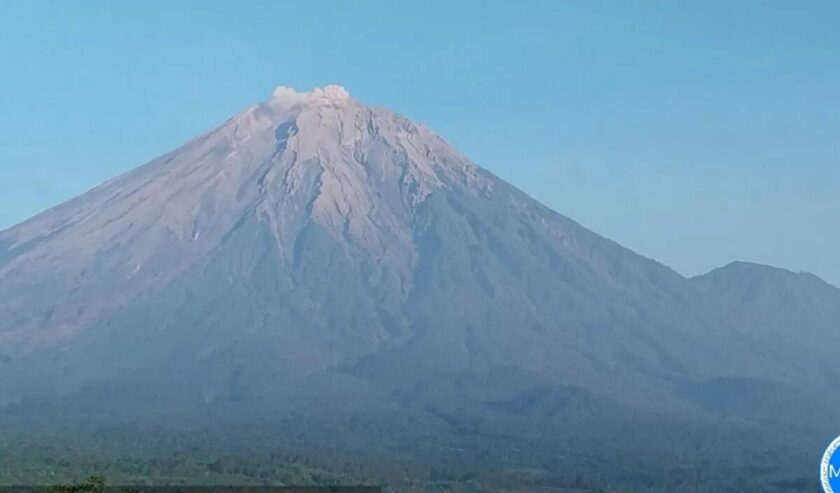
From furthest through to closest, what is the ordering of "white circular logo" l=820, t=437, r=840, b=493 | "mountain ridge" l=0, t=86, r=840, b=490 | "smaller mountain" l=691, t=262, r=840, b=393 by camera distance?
"smaller mountain" l=691, t=262, r=840, b=393 → "mountain ridge" l=0, t=86, r=840, b=490 → "white circular logo" l=820, t=437, r=840, b=493

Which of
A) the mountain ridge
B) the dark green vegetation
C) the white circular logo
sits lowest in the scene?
the white circular logo

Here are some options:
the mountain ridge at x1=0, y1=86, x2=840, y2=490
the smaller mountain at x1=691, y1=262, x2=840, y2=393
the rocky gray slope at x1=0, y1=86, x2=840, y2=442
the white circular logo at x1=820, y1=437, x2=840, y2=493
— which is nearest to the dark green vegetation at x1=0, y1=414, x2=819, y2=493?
the mountain ridge at x1=0, y1=86, x2=840, y2=490

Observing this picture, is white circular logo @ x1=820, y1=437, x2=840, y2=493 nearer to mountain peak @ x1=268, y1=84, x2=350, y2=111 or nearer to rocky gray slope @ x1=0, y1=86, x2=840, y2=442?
rocky gray slope @ x1=0, y1=86, x2=840, y2=442

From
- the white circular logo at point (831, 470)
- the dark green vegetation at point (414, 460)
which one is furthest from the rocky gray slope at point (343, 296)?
the white circular logo at point (831, 470)

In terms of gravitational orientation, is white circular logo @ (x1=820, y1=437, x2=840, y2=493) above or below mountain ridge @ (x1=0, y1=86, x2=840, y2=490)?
below

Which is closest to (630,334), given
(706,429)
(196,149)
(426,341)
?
(426,341)

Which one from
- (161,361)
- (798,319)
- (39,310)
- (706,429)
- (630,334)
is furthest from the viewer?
(798,319)

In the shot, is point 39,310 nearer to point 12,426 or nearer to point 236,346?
point 236,346
